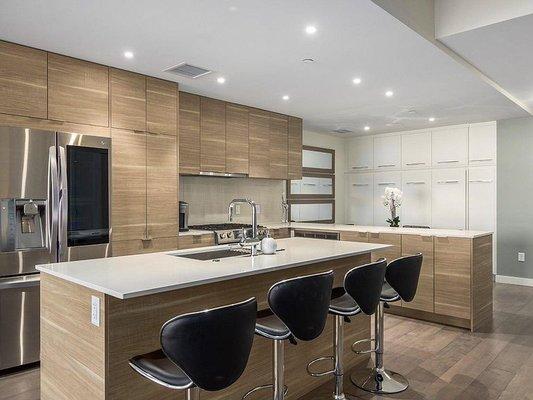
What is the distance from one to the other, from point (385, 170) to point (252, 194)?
2695 mm

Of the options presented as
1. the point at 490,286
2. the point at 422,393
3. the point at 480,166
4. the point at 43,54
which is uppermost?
the point at 43,54

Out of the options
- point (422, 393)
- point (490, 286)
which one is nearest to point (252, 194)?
point (490, 286)

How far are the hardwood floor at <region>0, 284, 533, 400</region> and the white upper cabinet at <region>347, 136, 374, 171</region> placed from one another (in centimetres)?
361

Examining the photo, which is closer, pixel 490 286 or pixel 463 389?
pixel 463 389

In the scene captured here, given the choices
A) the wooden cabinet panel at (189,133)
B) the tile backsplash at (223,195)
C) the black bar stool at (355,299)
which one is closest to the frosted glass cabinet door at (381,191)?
the tile backsplash at (223,195)

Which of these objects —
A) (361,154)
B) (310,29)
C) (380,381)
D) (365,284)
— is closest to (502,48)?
(310,29)

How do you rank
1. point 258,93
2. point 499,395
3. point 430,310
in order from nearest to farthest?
point 499,395 < point 430,310 < point 258,93

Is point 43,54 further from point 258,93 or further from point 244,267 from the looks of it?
point 244,267

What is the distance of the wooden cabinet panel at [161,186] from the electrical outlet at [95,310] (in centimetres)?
217

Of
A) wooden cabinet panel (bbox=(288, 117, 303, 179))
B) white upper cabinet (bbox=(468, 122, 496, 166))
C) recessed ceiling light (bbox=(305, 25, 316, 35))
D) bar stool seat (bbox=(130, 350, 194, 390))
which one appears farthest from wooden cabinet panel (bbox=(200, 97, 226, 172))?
white upper cabinet (bbox=(468, 122, 496, 166))

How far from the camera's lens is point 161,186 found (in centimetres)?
411

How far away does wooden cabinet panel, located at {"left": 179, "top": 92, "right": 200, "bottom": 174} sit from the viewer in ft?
15.0

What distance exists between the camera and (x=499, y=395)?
2.74 metres

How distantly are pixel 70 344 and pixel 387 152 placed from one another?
20.6 feet
